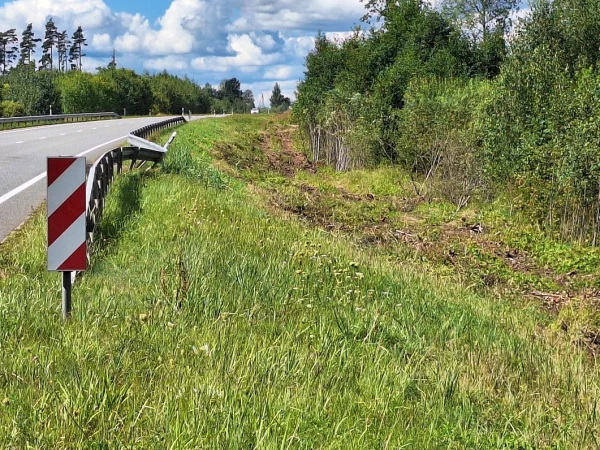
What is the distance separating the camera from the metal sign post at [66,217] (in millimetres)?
4902

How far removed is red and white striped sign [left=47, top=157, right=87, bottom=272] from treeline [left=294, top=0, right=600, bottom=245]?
466 inches

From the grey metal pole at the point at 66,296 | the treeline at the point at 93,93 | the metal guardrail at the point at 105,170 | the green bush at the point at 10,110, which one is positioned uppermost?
the treeline at the point at 93,93

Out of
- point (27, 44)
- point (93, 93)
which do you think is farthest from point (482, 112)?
point (27, 44)

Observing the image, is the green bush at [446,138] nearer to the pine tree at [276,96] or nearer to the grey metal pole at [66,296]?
the grey metal pole at [66,296]

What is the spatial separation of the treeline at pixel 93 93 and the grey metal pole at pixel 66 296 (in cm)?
4951

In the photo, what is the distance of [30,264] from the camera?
23.6 ft

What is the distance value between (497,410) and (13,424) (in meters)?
3.03

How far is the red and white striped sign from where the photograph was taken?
4902 millimetres

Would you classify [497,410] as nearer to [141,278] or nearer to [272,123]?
[141,278]

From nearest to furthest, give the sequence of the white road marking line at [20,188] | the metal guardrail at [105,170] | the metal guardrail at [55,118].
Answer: the metal guardrail at [105,170], the white road marking line at [20,188], the metal guardrail at [55,118]

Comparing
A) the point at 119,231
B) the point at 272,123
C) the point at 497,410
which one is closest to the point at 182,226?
the point at 119,231

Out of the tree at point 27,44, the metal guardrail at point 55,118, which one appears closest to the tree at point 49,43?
the tree at point 27,44

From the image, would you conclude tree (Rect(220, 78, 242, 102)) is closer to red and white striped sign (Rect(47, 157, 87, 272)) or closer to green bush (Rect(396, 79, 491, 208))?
green bush (Rect(396, 79, 491, 208))

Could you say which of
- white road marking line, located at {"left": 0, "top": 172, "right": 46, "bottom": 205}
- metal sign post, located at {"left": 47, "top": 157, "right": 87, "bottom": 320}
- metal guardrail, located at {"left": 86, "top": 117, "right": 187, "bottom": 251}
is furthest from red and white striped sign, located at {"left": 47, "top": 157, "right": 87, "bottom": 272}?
white road marking line, located at {"left": 0, "top": 172, "right": 46, "bottom": 205}
